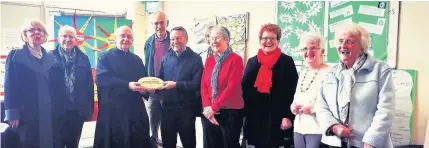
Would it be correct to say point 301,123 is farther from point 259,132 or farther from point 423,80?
point 423,80

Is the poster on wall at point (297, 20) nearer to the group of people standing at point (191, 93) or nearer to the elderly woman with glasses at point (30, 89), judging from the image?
the group of people standing at point (191, 93)

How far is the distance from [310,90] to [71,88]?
1.41 meters

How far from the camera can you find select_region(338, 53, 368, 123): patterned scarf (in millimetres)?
1852

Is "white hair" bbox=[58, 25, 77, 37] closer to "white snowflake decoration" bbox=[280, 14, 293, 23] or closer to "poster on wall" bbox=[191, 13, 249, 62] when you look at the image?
"poster on wall" bbox=[191, 13, 249, 62]

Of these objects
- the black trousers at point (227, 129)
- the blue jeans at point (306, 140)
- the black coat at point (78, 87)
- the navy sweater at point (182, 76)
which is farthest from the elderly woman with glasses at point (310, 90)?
the black coat at point (78, 87)

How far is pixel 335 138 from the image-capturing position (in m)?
1.94

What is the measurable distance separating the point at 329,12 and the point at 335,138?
89 centimetres

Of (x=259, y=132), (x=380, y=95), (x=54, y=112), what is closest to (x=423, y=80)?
(x=380, y=95)

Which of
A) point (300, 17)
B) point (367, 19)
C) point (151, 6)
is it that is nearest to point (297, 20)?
point (300, 17)

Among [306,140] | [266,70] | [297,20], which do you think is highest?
[297,20]

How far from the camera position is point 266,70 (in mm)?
2240

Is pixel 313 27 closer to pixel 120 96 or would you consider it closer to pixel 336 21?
pixel 336 21

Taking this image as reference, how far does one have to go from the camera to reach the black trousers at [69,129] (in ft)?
7.55

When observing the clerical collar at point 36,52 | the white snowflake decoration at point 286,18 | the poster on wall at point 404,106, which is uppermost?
the white snowflake decoration at point 286,18
